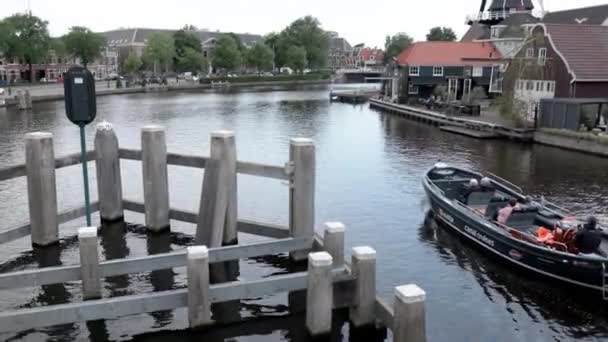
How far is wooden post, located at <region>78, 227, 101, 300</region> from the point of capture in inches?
388

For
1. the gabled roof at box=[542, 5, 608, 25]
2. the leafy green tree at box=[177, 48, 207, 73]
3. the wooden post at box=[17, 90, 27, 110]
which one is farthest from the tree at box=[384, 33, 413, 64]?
the wooden post at box=[17, 90, 27, 110]

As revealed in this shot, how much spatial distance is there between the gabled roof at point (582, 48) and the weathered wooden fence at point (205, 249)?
33.6 metres

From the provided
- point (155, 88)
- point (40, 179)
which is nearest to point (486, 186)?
point (40, 179)

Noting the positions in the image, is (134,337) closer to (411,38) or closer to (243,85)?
(243,85)

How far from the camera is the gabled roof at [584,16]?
64375 mm

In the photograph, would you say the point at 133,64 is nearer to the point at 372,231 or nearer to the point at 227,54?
the point at 227,54

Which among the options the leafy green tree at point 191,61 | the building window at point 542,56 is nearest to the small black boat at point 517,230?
the building window at point 542,56

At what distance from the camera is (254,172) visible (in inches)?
523

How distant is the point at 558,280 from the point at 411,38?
15422 cm

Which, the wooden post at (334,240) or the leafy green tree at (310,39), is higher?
the leafy green tree at (310,39)

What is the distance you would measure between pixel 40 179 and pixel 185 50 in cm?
12101

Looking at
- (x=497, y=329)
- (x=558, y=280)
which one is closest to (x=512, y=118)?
(x=558, y=280)

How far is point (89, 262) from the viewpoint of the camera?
10.1m

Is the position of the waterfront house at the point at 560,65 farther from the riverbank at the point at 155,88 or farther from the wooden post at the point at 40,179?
the riverbank at the point at 155,88
